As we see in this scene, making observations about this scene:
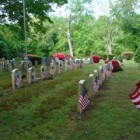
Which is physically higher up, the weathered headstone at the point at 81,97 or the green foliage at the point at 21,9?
the green foliage at the point at 21,9

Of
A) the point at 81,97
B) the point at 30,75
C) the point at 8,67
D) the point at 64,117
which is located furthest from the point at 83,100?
the point at 8,67

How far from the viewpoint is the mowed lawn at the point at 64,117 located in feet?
25.9

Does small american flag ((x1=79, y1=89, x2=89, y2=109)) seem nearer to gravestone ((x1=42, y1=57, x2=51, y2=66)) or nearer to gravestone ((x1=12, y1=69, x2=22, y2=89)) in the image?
gravestone ((x1=12, y1=69, x2=22, y2=89))

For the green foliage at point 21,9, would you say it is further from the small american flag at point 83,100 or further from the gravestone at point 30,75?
the small american flag at point 83,100

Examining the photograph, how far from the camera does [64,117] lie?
31.0 feet

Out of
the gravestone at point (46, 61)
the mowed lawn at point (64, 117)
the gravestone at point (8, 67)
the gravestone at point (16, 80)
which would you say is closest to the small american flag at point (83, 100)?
the mowed lawn at point (64, 117)

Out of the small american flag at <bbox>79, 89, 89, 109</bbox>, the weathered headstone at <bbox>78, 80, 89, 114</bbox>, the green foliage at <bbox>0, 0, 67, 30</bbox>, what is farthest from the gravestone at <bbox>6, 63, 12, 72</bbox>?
the weathered headstone at <bbox>78, 80, 89, 114</bbox>

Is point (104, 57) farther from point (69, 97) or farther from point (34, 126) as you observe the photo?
point (34, 126)

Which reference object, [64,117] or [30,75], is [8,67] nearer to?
[30,75]

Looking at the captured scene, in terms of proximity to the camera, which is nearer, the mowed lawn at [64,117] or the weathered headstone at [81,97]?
the mowed lawn at [64,117]

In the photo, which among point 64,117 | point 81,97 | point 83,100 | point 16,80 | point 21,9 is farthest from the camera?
point 21,9

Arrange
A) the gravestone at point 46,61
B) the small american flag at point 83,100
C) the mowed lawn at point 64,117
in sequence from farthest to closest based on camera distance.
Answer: the gravestone at point 46,61 < the small american flag at point 83,100 < the mowed lawn at point 64,117

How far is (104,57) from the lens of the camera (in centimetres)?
4678

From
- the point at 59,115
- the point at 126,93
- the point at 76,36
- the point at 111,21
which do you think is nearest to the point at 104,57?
the point at 111,21
